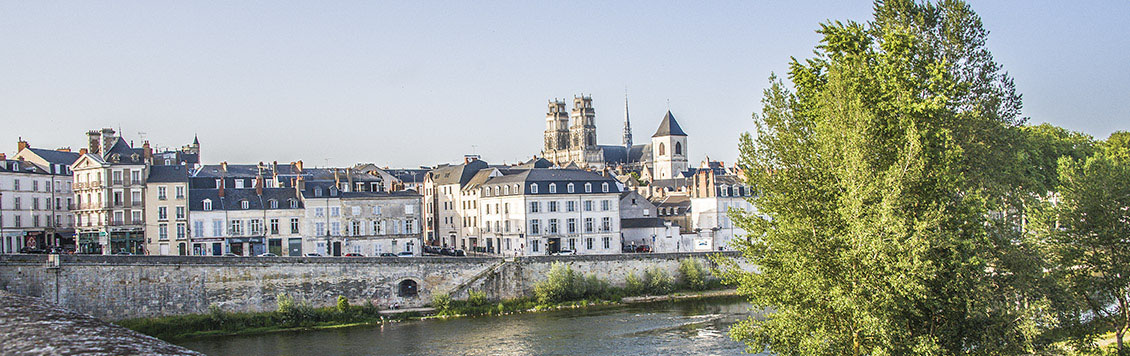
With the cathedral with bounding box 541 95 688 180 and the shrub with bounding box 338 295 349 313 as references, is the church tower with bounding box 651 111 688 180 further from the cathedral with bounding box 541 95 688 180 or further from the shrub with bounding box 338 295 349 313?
the shrub with bounding box 338 295 349 313

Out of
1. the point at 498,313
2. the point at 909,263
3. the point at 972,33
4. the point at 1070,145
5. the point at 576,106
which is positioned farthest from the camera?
the point at 576,106

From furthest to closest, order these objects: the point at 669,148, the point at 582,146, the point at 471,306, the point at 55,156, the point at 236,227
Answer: the point at 582,146, the point at 669,148, the point at 55,156, the point at 236,227, the point at 471,306

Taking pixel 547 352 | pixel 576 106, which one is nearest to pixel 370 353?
pixel 547 352

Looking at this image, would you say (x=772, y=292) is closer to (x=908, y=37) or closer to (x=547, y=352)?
(x=908, y=37)

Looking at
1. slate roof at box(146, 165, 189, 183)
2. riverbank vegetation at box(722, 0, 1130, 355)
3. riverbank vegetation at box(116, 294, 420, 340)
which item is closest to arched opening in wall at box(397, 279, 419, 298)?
riverbank vegetation at box(116, 294, 420, 340)

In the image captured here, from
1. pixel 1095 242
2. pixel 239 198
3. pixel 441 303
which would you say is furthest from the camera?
pixel 239 198

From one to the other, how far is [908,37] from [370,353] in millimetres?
18192

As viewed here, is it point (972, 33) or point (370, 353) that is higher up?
point (972, 33)

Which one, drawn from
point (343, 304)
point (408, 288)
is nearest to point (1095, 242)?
point (343, 304)

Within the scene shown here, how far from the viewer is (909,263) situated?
13.1 metres

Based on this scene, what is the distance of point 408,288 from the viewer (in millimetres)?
36906

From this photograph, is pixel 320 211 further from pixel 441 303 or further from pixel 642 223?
pixel 642 223

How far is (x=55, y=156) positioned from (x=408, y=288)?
83.9ft

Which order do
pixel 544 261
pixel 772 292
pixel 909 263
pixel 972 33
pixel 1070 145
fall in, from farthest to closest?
pixel 1070 145 < pixel 544 261 < pixel 972 33 < pixel 772 292 < pixel 909 263
